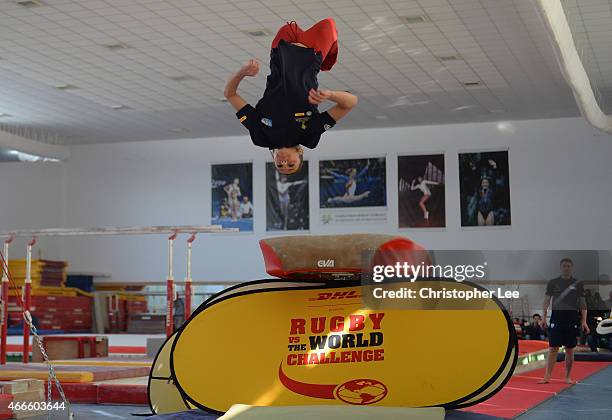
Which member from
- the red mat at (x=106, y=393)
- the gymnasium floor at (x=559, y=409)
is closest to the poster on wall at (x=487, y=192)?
the gymnasium floor at (x=559, y=409)

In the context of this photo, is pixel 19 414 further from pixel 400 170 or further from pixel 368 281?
pixel 400 170

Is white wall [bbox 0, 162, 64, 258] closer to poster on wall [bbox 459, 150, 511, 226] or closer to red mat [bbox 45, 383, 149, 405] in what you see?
poster on wall [bbox 459, 150, 511, 226]

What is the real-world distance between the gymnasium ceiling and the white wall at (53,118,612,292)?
569mm

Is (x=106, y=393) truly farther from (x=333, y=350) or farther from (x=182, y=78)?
(x=182, y=78)

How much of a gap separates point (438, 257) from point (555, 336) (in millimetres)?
3942

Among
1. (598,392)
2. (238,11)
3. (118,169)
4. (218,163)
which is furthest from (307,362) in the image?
(118,169)

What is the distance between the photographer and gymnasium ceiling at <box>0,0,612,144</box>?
1203cm

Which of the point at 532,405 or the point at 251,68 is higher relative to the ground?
the point at 251,68

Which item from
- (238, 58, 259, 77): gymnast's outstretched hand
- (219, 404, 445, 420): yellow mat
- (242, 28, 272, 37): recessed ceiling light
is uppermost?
(242, 28, 272, 37): recessed ceiling light

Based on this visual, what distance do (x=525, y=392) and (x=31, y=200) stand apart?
16.1 m

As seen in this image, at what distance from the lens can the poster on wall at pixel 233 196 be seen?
20172 mm

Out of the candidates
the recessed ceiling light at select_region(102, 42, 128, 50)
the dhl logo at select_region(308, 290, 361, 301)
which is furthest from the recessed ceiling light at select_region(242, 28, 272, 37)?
the dhl logo at select_region(308, 290, 361, 301)

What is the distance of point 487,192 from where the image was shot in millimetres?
18672

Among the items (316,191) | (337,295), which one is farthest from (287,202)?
(337,295)
